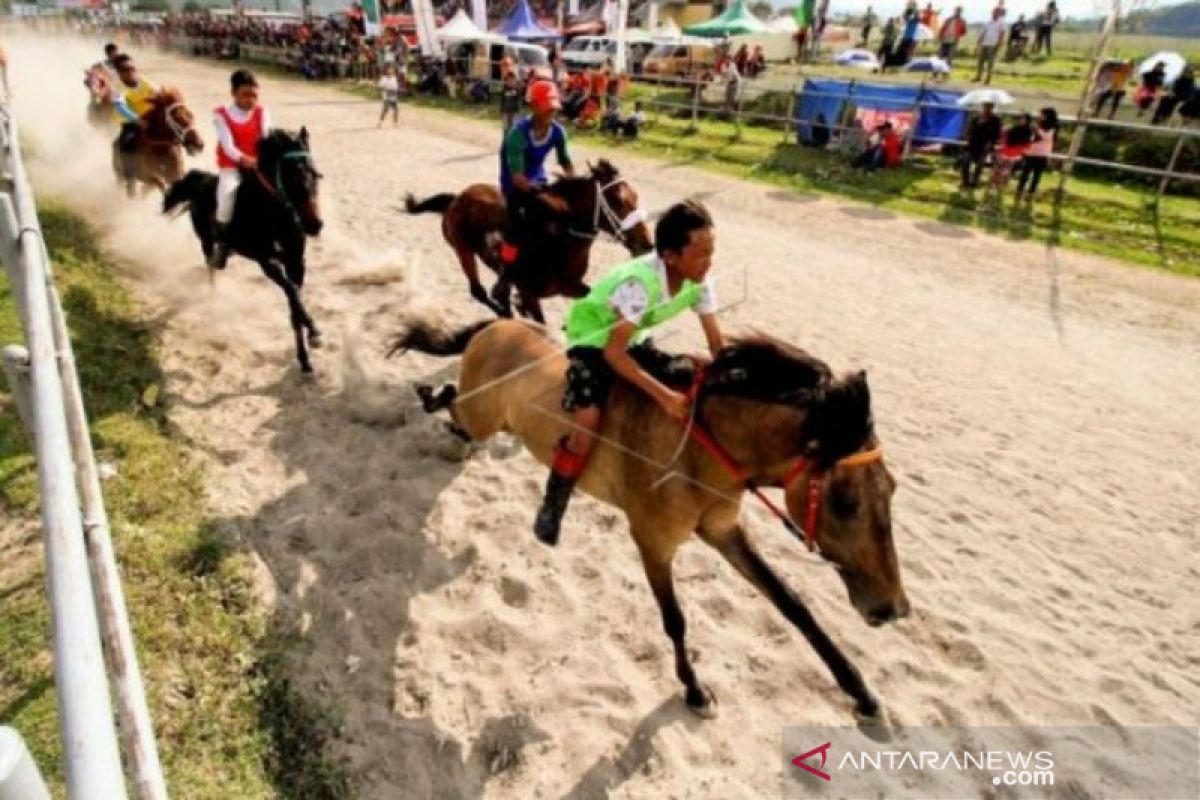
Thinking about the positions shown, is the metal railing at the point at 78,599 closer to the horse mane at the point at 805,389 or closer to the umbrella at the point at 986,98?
the horse mane at the point at 805,389

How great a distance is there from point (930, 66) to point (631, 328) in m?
26.7

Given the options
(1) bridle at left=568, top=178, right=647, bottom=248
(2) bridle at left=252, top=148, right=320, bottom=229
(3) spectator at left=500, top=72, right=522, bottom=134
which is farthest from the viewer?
(3) spectator at left=500, top=72, right=522, bottom=134

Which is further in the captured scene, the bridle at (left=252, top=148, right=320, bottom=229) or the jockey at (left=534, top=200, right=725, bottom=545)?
the bridle at (left=252, top=148, right=320, bottom=229)

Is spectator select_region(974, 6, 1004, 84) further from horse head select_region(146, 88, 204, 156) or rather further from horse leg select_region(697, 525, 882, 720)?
horse leg select_region(697, 525, 882, 720)

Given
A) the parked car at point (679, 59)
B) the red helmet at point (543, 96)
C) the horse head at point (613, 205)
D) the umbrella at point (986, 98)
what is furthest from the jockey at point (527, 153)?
the parked car at point (679, 59)

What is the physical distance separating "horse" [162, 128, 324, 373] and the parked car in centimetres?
2492

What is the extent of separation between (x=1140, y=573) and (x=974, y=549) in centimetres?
109

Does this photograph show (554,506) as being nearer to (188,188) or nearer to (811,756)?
(811,756)

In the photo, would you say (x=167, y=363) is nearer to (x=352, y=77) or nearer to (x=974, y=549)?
(x=974, y=549)

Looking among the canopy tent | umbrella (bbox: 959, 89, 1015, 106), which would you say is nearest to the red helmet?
umbrella (bbox: 959, 89, 1015, 106)

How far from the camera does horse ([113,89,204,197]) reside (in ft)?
33.4

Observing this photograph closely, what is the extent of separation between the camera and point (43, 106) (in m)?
20.0

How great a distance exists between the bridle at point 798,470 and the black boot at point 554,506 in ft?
3.04

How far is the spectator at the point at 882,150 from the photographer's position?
16.4 metres
